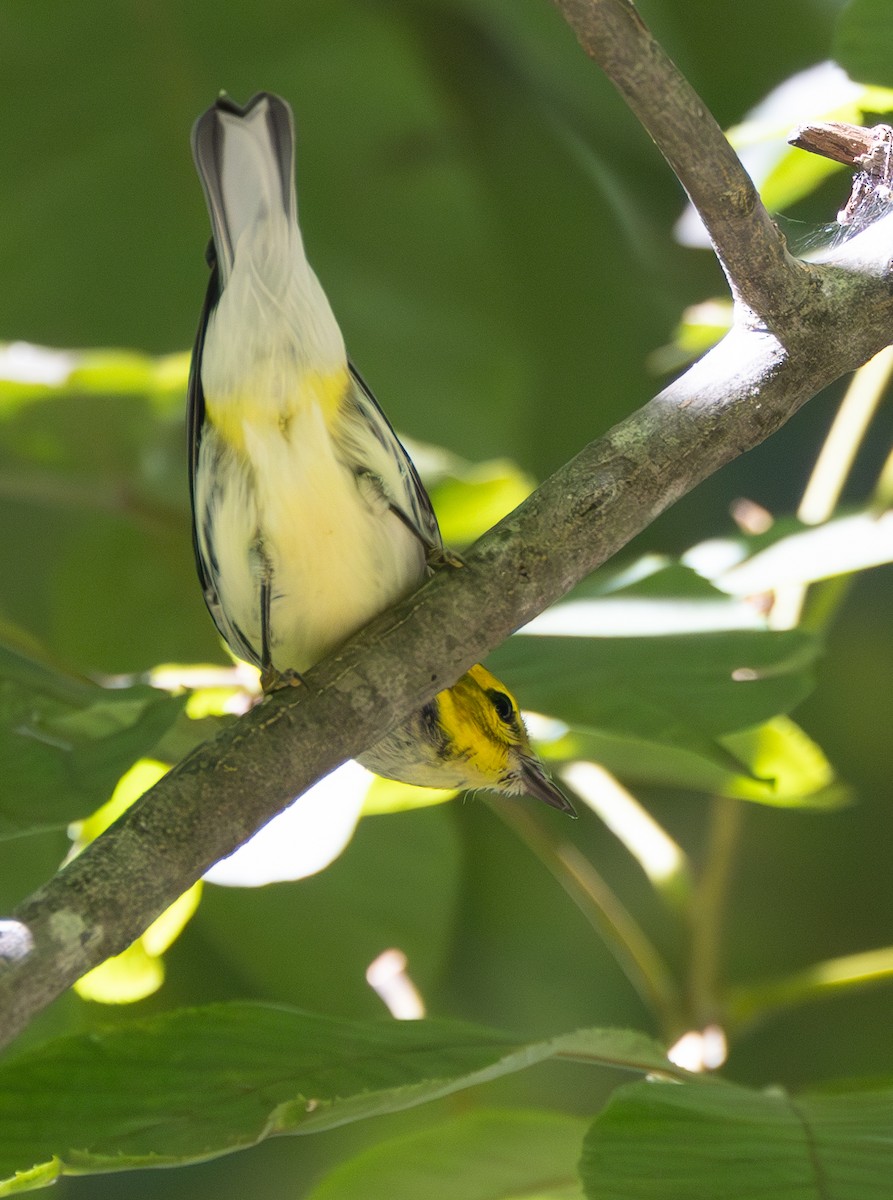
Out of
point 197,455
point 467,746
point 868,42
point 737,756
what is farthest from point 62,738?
point 868,42

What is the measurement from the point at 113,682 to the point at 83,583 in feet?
1.11

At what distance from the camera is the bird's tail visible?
2.52 ft

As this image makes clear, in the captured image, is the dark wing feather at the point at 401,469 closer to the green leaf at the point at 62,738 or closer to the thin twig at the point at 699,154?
the green leaf at the point at 62,738

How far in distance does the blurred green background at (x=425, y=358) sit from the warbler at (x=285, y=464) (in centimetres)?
35

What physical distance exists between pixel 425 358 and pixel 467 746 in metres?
0.70

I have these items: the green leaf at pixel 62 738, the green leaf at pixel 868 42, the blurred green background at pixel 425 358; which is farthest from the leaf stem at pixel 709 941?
the green leaf at pixel 868 42

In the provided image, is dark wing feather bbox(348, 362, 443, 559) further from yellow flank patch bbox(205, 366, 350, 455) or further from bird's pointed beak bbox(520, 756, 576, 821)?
bird's pointed beak bbox(520, 756, 576, 821)

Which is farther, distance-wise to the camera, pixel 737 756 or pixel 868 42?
pixel 737 756

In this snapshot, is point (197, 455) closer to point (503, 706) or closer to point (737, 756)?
point (503, 706)

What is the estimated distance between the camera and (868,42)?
897mm

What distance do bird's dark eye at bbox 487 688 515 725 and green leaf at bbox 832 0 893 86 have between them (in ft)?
1.87

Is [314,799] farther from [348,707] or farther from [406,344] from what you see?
[406,344]

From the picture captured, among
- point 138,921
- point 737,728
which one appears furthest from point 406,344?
point 138,921

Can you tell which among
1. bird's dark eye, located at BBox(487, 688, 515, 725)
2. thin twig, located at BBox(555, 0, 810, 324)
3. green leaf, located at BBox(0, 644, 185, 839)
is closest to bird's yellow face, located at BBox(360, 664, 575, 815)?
bird's dark eye, located at BBox(487, 688, 515, 725)
